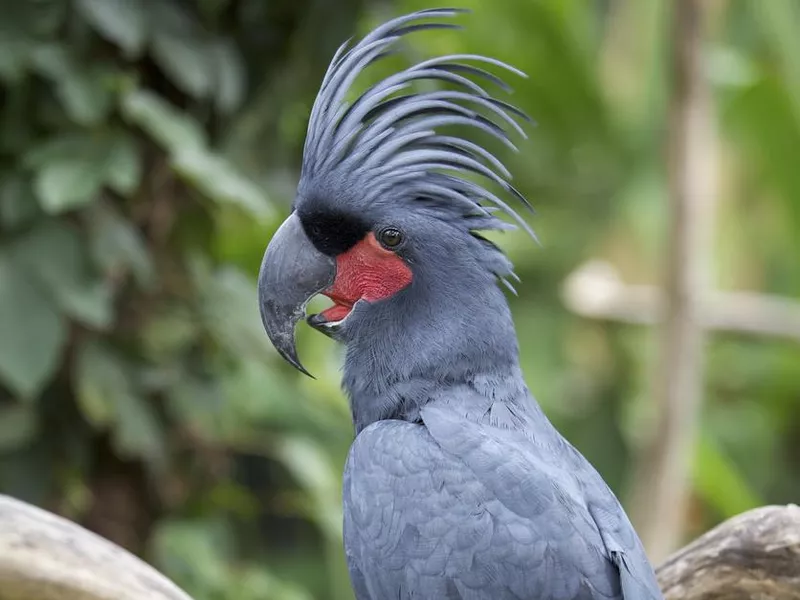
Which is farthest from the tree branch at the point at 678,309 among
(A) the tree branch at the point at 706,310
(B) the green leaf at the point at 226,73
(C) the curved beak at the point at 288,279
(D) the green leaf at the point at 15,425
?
(D) the green leaf at the point at 15,425

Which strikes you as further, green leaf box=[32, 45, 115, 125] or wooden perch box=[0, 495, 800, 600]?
green leaf box=[32, 45, 115, 125]

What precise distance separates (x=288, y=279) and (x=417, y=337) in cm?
27

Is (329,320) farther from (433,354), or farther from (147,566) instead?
(147,566)

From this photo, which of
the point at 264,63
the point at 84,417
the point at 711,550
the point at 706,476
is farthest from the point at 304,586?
the point at 711,550

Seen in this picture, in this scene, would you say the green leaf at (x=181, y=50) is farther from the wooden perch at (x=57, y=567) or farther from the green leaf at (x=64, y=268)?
the wooden perch at (x=57, y=567)

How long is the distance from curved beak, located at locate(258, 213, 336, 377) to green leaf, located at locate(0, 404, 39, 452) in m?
1.02

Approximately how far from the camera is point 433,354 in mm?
1974

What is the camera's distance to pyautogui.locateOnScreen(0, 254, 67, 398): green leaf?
2.45 meters

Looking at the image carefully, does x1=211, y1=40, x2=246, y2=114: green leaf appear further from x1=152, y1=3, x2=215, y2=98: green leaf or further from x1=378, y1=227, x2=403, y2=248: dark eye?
x1=378, y1=227, x2=403, y2=248: dark eye

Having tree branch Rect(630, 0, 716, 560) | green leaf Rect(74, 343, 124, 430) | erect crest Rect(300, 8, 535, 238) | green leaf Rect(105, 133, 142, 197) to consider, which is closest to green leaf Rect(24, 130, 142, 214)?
green leaf Rect(105, 133, 142, 197)

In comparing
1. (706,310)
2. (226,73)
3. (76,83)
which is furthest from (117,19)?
(706,310)

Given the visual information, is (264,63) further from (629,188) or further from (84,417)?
(629,188)

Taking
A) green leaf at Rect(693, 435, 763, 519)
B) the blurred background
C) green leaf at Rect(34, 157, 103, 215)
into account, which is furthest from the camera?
green leaf at Rect(693, 435, 763, 519)

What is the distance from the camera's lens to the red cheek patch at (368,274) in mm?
1986
